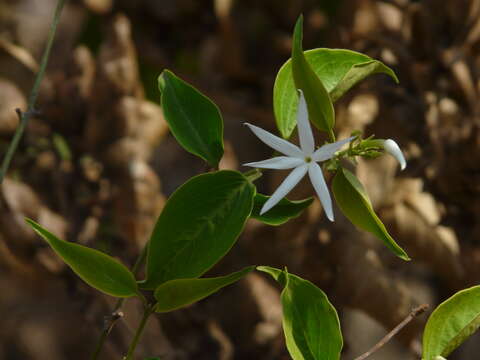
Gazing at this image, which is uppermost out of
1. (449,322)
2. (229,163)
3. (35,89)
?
(35,89)

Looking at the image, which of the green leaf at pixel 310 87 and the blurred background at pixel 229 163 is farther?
the blurred background at pixel 229 163

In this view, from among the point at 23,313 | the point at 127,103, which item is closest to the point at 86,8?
the point at 127,103

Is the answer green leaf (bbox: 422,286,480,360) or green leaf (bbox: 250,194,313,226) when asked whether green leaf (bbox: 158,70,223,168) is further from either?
green leaf (bbox: 422,286,480,360)

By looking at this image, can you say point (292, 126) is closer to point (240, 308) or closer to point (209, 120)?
point (209, 120)

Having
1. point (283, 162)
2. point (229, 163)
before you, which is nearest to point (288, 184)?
point (283, 162)

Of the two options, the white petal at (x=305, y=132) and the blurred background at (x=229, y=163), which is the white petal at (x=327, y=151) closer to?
the white petal at (x=305, y=132)

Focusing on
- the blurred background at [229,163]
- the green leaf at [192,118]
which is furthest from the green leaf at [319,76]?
the blurred background at [229,163]

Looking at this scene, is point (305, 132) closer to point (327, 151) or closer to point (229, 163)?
point (327, 151)
